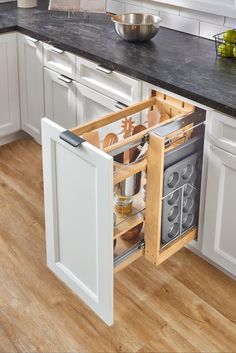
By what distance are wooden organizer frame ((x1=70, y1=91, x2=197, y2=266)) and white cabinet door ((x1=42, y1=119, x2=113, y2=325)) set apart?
0.11 metres

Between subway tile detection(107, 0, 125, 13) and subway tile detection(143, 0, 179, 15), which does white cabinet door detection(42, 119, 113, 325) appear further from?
subway tile detection(107, 0, 125, 13)

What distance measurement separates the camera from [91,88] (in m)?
3.06

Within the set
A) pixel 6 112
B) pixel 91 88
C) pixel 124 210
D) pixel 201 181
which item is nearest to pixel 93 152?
pixel 124 210

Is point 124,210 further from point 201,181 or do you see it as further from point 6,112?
point 6,112

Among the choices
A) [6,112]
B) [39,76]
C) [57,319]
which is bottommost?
[57,319]

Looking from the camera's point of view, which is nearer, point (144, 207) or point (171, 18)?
point (144, 207)

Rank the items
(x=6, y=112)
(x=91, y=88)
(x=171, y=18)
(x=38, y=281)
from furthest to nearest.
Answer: (x=6, y=112) < (x=171, y=18) < (x=91, y=88) < (x=38, y=281)

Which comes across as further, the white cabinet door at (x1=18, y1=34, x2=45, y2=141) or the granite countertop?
the white cabinet door at (x1=18, y1=34, x2=45, y2=141)

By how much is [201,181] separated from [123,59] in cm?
74

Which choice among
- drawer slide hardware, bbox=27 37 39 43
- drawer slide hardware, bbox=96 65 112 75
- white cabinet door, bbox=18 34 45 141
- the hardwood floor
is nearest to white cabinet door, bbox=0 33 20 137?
white cabinet door, bbox=18 34 45 141

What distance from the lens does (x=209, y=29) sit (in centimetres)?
310

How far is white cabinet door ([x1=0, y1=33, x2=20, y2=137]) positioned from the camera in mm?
3510

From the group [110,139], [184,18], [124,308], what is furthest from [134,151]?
[184,18]

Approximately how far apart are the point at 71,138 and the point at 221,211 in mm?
778
